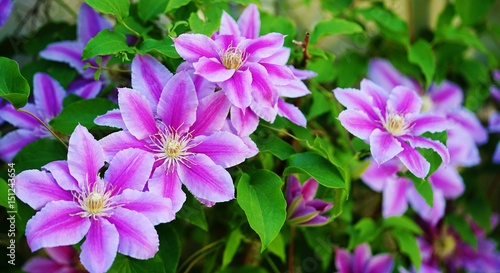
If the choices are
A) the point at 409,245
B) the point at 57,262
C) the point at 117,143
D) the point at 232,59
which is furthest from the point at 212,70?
the point at 409,245

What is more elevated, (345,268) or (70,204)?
(70,204)

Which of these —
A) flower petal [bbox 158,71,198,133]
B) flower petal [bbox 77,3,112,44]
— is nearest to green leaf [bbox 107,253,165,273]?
flower petal [bbox 158,71,198,133]

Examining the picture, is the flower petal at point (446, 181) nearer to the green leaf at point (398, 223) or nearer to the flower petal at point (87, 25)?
the green leaf at point (398, 223)

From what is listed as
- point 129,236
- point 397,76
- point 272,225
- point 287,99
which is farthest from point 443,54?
point 129,236

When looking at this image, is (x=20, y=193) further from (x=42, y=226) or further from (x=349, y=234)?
(x=349, y=234)

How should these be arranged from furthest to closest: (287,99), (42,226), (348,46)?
1. (348,46)
2. (287,99)
3. (42,226)

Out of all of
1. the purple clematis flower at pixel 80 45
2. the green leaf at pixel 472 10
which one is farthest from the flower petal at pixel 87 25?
the green leaf at pixel 472 10
